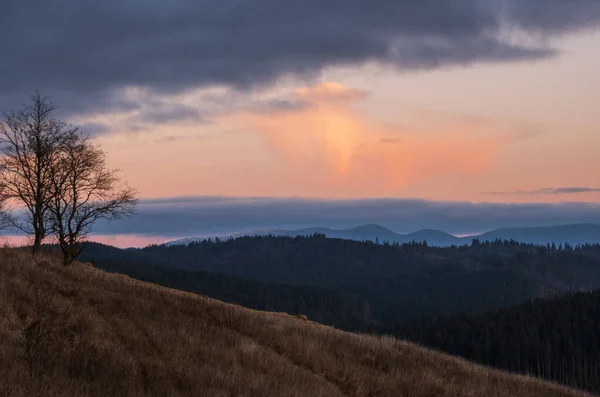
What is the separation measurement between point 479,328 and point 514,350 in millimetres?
15981

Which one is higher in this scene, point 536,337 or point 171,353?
point 171,353

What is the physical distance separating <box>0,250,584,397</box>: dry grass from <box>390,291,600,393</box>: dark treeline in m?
145

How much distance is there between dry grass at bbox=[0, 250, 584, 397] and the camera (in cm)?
1125

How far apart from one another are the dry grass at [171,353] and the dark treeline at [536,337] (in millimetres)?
145000

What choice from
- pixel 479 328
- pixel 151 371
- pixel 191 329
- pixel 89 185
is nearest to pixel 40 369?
pixel 151 371

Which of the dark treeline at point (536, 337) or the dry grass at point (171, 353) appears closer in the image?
the dry grass at point (171, 353)

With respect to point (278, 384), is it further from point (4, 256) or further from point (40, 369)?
point (4, 256)

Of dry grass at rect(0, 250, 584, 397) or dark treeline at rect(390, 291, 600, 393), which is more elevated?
dry grass at rect(0, 250, 584, 397)

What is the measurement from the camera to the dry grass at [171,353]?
11.2 metres

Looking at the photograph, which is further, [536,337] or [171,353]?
[536,337]

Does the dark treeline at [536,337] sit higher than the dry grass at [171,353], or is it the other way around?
the dry grass at [171,353]

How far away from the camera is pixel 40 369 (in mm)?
10312

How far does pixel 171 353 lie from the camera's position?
14625 mm

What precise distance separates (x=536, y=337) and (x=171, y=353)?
17165cm
